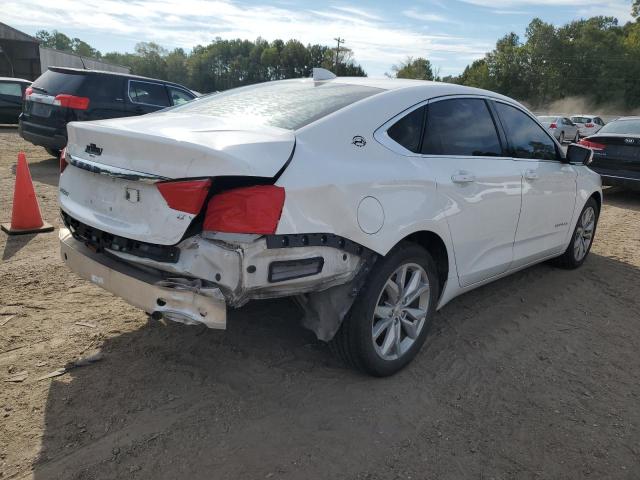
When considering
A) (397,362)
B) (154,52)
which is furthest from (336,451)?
(154,52)

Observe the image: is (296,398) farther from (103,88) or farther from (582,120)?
(582,120)

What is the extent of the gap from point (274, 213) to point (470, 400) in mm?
1588

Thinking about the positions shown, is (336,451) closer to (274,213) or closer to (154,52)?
(274,213)

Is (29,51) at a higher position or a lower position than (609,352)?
higher

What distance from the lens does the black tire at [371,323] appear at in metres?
2.79

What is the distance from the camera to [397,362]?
310 cm

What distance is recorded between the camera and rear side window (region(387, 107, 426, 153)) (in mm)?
3039

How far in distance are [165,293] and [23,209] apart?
3.85 metres

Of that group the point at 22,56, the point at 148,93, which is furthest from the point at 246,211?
the point at 22,56

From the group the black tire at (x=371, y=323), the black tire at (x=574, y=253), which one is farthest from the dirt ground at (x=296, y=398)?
the black tire at (x=574, y=253)

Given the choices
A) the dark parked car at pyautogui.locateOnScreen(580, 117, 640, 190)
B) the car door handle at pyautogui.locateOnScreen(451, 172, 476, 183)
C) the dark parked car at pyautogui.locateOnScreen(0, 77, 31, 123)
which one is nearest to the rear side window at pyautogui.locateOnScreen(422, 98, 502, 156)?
the car door handle at pyautogui.locateOnScreen(451, 172, 476, 183)

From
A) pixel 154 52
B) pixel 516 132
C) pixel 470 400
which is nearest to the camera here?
pixel 470 400

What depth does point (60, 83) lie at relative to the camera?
9.17 m

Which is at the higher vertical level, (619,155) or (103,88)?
(103,88)
